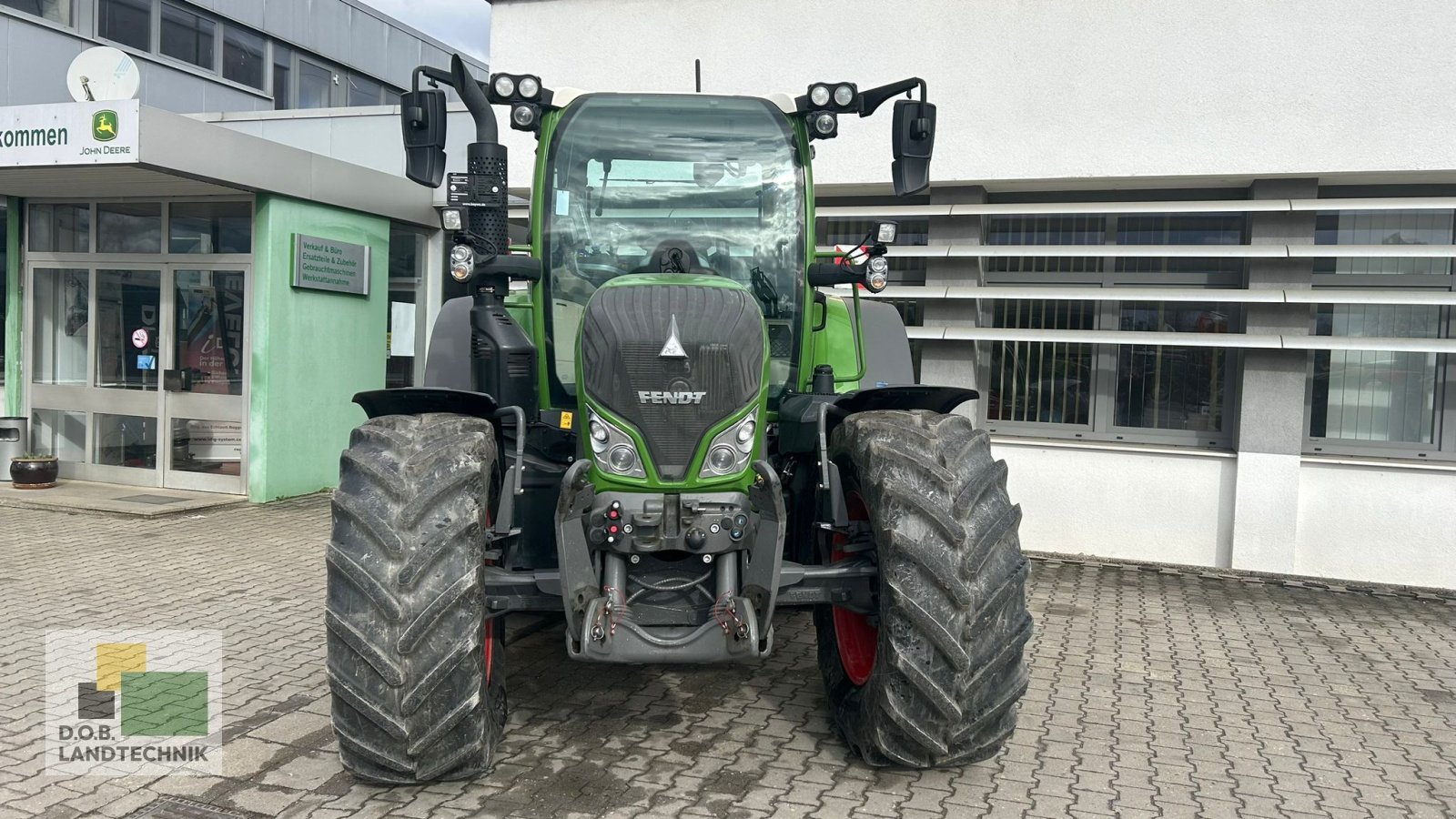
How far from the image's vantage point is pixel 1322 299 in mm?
8078

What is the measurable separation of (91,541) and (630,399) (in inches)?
247

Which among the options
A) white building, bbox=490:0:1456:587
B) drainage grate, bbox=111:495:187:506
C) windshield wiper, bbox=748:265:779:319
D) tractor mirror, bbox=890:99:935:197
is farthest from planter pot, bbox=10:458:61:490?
tractor mirror, bbox=890:99:935:197

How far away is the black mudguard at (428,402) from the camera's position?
165 inches

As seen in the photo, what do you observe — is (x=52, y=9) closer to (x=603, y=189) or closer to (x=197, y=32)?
(x=197, y=32)

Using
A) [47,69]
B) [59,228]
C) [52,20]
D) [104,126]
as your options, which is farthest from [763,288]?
[52,20]

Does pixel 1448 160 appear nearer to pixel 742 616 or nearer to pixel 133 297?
pixel 742 616

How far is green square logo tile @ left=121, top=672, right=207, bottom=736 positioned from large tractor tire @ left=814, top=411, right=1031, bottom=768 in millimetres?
2665

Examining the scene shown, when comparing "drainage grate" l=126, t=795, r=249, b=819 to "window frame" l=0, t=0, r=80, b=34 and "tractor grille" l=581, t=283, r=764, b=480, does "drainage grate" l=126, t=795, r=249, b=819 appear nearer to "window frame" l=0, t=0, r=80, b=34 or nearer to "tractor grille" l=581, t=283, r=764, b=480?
"tractor grille" l=581, t=283, r=764, b=480

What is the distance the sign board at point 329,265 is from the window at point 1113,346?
5.88 metres

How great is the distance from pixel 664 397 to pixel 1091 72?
599 centimetres

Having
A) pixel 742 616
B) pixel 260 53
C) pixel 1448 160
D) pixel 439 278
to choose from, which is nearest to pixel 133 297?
pixel 439 278

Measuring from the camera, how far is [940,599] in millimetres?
3709

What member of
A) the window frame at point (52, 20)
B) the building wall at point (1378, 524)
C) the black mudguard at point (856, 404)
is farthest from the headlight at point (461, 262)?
the window frame at point (52, 20)

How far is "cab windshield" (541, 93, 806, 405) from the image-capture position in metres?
4.71
